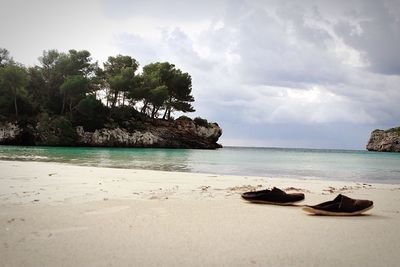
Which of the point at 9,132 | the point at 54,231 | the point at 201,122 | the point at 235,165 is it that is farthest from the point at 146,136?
the point at 54,231

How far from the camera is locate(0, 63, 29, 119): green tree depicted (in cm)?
4878

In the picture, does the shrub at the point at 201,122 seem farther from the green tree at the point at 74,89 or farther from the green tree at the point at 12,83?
the green tree at the point at 12,83

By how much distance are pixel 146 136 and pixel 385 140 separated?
277ft

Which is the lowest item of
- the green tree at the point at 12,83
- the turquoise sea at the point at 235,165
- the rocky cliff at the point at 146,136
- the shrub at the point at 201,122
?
the turquoise sea at the point at 235,165

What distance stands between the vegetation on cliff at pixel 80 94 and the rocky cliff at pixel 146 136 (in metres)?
0.89

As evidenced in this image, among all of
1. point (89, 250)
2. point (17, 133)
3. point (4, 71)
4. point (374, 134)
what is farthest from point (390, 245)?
point (374, 134)

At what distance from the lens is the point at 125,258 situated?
7.98 ft

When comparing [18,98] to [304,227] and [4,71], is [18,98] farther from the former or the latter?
[304,227]

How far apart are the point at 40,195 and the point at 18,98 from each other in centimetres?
5339

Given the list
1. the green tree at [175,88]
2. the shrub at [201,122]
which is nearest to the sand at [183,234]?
the green tree at [175,88]

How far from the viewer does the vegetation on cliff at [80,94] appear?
49625 mm

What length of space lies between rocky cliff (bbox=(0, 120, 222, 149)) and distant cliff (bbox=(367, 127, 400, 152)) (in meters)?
62.8

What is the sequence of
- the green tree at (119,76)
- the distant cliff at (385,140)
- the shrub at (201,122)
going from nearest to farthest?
the green tree at (119,76), the shrub at (201,122), the distant cliff at (385,140)

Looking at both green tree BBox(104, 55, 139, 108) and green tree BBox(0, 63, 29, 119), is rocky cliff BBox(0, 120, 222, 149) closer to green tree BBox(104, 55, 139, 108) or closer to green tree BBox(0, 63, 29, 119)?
green tree BBox(0, 63, 29, 119)
